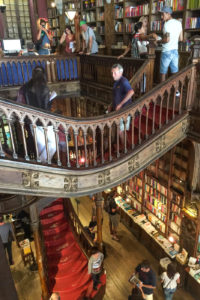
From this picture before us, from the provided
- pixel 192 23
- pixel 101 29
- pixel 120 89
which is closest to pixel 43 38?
pixel 101 29

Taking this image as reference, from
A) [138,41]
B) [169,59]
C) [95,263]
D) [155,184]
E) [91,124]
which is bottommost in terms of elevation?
[95,263]

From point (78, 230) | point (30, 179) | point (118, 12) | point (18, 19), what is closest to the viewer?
point (30, 179)

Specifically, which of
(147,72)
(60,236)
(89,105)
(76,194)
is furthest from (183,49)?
(60,236)

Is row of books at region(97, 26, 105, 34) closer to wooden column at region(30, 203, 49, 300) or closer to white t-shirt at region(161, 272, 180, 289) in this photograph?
wooden column at region(30, 203, 49, 300)

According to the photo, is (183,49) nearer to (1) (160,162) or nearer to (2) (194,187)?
(1) (160,162)

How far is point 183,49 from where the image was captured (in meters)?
5.67

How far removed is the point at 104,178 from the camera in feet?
11.6

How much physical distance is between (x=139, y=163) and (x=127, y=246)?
3264mm

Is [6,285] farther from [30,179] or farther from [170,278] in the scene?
[170,278]

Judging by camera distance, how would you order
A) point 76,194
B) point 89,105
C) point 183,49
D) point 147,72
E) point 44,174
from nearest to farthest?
point 44,174, point 76,194, point 147,72, point 183,49, point 89,105

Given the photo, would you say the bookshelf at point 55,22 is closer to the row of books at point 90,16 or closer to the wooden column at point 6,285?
the row of books at point 90,16

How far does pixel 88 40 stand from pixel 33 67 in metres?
1.52

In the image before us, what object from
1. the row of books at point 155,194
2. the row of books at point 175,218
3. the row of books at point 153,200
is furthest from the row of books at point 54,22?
the row of books at point 175,218

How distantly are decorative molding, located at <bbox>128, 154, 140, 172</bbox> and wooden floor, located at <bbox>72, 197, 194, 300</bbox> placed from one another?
277 centimetres
